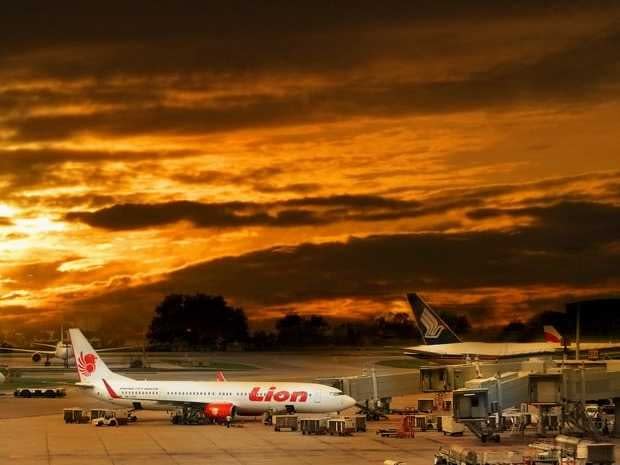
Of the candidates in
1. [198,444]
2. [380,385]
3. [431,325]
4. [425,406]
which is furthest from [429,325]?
[198,444]

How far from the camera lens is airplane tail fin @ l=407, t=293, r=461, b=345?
552 feet

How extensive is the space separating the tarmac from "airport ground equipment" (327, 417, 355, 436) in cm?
91

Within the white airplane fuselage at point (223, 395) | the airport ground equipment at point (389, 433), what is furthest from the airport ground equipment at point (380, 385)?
the airport ground equipment at point (389, 433)

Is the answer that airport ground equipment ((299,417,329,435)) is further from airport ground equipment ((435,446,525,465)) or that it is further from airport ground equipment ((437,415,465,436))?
airport ground equipment ((435,446,525,465))

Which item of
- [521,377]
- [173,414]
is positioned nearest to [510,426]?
[521,377]

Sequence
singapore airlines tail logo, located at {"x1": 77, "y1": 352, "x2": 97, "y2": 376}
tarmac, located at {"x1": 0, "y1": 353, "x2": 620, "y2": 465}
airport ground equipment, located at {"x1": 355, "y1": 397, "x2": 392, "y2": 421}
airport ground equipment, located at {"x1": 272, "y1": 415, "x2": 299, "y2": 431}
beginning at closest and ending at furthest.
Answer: tarmac, located at {"x1": 0, "y1": 353, "x2": 620, "y2": 465}, airport ground equipment, located at {"x1": 272, "y1": 415, "x2": 299, "y2": 431}, airport ground equipment, located at {"x1": 355, "y1": 397, "x2": 392, "y2": 421}, singapore airlines tail logo, located at {"x1": 77, "y1": 352, "x2": 97, "y2": 376}

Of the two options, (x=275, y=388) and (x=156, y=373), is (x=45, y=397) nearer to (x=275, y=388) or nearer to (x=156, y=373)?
(x=156, y=373)

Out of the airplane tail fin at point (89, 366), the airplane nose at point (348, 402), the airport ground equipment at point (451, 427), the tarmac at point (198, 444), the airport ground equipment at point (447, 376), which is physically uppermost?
the airplane tail fin at point (89, 366)

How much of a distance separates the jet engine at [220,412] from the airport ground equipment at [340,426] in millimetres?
13219

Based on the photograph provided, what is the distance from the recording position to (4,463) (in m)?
80.6

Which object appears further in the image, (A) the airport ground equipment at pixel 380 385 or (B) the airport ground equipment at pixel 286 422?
(A) the airport ground equipment at pixel 380 385

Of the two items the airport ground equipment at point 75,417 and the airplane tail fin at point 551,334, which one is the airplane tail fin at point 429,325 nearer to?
the airplane tail fin at point 551,334

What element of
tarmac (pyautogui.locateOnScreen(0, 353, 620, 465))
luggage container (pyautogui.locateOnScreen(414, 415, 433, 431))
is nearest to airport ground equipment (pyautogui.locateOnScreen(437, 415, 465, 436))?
tarmac (pyautogui.locateOnScreen(0, 353, 620, 465))

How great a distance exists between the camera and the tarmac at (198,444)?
81.9 meters
